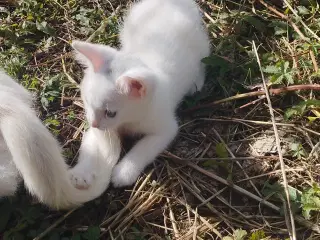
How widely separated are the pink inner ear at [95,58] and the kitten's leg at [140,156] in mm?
526

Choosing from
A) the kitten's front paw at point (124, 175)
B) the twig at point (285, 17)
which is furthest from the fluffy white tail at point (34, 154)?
the twig at point (285, 17)

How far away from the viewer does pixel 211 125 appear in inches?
124

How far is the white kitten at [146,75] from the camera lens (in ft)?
8.87

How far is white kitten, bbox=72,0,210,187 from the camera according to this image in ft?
8.87

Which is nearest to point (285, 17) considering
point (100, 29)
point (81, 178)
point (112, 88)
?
point (100, 29)

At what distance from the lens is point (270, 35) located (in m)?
3.75

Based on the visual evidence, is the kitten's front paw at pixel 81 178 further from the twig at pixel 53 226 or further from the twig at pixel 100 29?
the twig at pixel 100 29

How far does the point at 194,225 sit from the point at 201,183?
0.28 metres

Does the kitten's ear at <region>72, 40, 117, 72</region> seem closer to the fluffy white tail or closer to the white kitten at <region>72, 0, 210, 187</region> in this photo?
the white kitten at <region>72, 0, 210, 187</region>

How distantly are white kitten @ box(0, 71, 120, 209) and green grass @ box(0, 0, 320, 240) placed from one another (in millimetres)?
185

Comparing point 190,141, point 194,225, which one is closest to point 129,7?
point 190,141

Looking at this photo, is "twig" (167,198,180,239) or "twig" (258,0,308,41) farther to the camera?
"twig" (258,0,308,41)

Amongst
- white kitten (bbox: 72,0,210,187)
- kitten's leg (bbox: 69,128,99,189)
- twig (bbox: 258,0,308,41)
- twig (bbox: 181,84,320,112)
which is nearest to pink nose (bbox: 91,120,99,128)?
white kitten (bbox: 72,0,210,187)

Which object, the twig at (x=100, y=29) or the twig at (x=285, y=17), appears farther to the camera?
the twig at (x=100, y=29)
